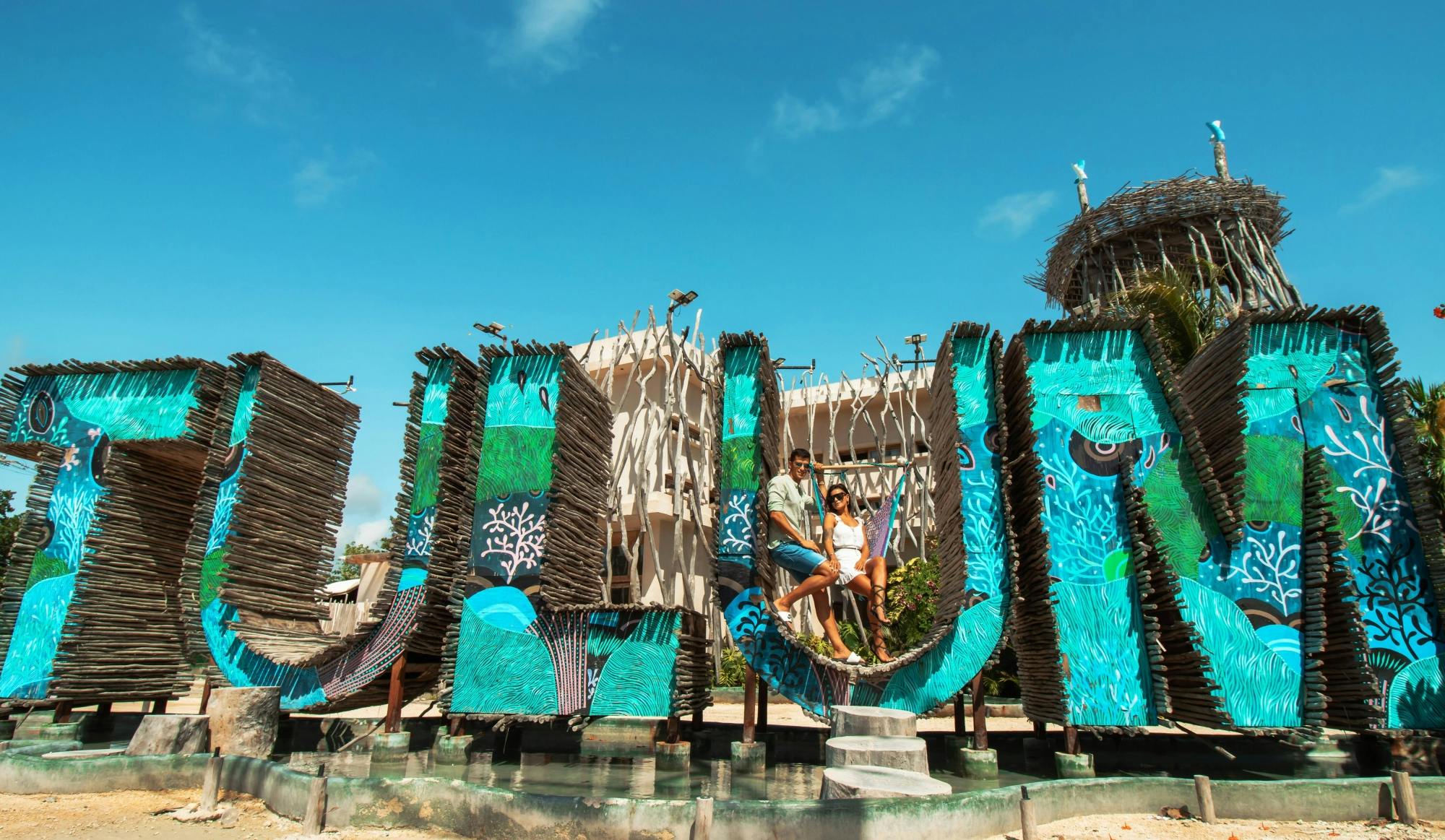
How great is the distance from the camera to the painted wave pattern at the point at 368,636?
31.1ft

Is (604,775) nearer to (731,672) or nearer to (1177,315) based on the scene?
(731,672)

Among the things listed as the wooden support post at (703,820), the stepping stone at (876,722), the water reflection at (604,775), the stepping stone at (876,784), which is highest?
the stepping stone at (876,722)

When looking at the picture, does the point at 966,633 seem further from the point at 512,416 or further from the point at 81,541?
the point at 81,541

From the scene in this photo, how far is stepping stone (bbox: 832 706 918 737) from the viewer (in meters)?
6.97

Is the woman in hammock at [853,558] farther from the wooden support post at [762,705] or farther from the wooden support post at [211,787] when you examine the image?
the wooden support post at [211,787]

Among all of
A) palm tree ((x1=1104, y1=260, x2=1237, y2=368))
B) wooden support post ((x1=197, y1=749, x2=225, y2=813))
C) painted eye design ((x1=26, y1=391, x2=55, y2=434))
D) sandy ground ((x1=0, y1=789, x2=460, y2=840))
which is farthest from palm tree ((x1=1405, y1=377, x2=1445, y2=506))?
painted eye design ((x1=26, y1=391, x2=55, y2=434))

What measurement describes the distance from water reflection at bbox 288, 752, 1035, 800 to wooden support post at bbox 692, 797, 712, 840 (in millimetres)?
1946

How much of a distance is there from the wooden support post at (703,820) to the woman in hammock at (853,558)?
13.3 ft

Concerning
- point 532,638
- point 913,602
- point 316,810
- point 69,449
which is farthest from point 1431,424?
point 69,449

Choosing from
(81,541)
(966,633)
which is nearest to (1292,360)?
(966,633)

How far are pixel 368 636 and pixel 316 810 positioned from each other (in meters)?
4.02

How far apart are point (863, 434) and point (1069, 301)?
888cm

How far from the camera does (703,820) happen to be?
4.94 meters

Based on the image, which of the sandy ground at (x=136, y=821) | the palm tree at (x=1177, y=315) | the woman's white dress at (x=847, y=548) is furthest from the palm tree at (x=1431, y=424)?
the sandy ground at (x=136, y=821)
